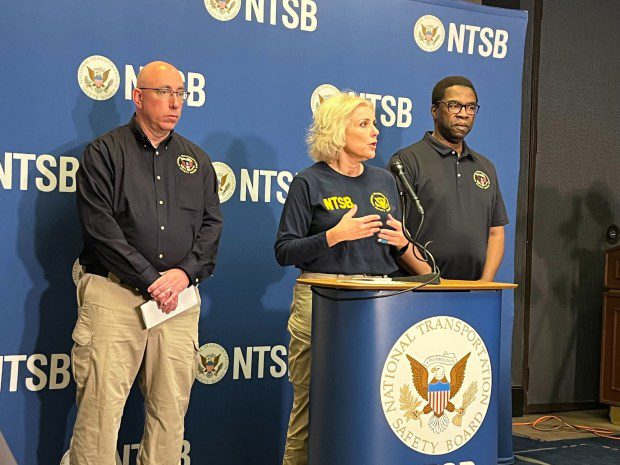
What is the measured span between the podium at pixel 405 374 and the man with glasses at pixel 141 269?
0.66 m

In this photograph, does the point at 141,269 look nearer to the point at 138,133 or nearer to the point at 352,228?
the point at 138,133

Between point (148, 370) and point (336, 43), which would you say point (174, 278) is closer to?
point (148, 370)

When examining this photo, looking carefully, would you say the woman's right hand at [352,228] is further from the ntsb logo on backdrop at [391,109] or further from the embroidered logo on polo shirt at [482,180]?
the ntsb logo on backdrop at [391,109]

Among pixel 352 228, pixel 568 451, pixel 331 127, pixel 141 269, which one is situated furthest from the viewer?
pixel 568 451

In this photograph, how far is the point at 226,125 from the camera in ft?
12.8

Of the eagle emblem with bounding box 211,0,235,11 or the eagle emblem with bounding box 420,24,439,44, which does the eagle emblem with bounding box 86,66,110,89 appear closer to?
the eagle emblem with bounding box 211,0,235,11

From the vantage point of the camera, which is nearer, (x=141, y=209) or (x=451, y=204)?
(x=141, y=209)

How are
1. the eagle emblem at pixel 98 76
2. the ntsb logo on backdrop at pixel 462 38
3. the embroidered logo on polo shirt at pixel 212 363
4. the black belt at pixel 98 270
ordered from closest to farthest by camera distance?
the black belt at pixel 98 270 → the eagle emblem at pixel 98 76 → the embroidered logo on polo shirt at pixel 212 363 → the ntsb logo on backdrop at pixel 462 38

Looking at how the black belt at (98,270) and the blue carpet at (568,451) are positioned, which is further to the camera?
the blue carpet at (568,451)

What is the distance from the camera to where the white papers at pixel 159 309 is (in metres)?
3.21

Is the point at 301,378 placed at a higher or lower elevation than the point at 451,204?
lower

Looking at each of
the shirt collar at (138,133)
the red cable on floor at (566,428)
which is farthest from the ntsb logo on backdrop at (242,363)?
the red cable on floor at (566,428)

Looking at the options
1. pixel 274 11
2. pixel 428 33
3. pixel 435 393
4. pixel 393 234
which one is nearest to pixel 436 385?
pixel 435 393

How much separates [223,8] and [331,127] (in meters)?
0.91
